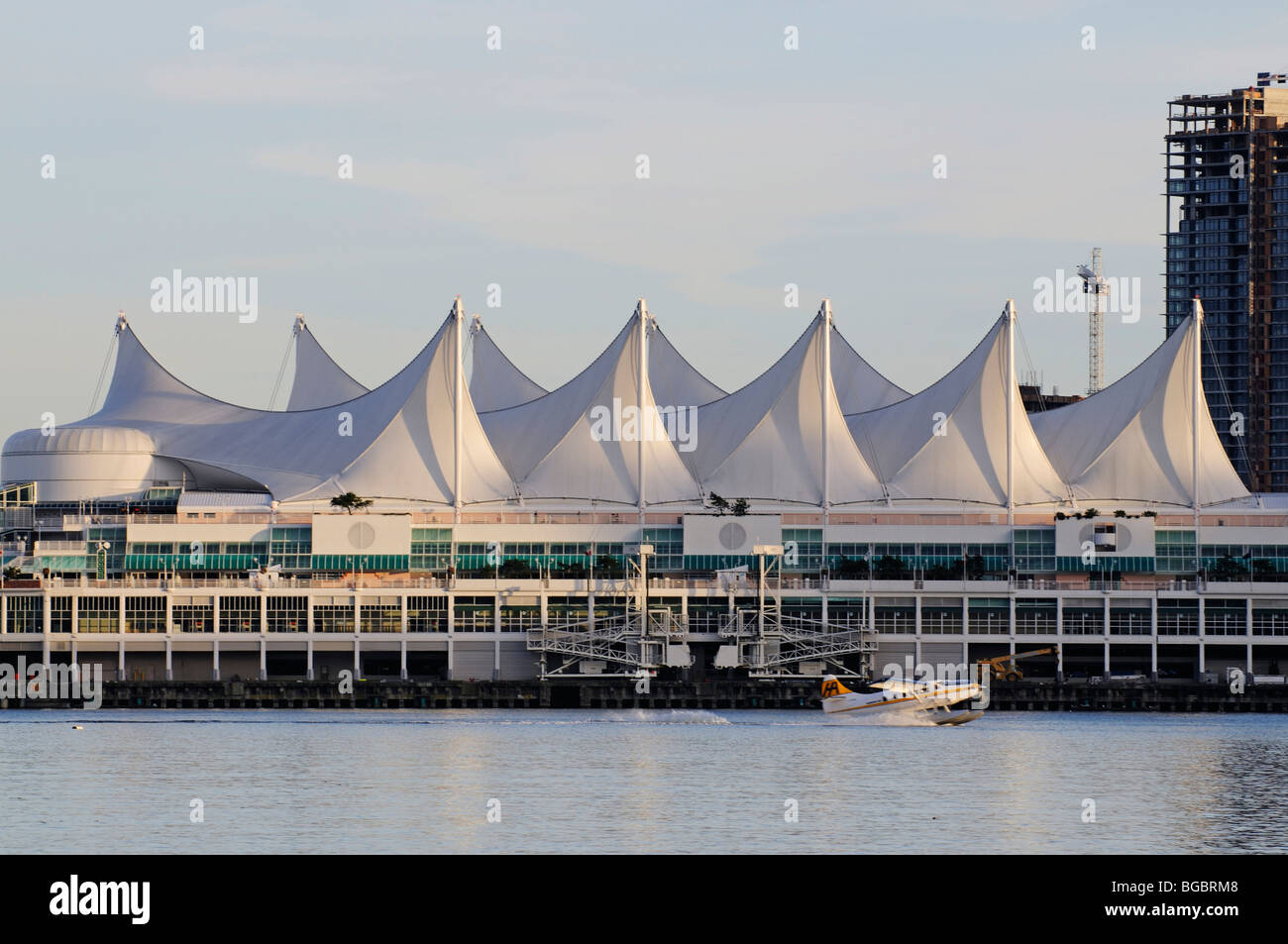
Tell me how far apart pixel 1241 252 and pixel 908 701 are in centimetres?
9169

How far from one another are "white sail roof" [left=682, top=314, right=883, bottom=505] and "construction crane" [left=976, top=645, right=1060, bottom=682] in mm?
10841

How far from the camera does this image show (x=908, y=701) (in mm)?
79812

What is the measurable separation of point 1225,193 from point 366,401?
81047 mm

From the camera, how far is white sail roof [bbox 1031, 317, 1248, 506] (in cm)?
10225

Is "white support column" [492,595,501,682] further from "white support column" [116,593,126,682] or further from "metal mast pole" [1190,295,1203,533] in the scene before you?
"metal mast pole" [1190,295,1203,533]

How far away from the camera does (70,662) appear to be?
91938mm

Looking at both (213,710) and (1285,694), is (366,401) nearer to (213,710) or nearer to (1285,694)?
(213,710)

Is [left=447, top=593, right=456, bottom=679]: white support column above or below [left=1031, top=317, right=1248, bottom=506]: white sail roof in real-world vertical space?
below

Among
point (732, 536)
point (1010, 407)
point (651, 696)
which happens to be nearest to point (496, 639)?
point (651, 696)

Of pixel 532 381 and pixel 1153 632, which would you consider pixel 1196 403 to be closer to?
pixel 1153 632

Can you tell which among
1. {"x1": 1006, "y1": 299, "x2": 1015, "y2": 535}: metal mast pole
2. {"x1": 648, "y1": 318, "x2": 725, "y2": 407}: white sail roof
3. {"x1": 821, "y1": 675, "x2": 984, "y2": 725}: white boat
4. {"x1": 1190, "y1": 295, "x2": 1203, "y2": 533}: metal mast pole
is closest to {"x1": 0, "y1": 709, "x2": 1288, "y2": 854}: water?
{"x1": 821, "y1": 675, "x2": 984, "y2": 725}: white boat

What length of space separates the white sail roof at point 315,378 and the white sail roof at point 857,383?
79.2 feet

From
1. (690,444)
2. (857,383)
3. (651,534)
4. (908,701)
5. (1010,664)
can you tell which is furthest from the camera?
(857,383)
